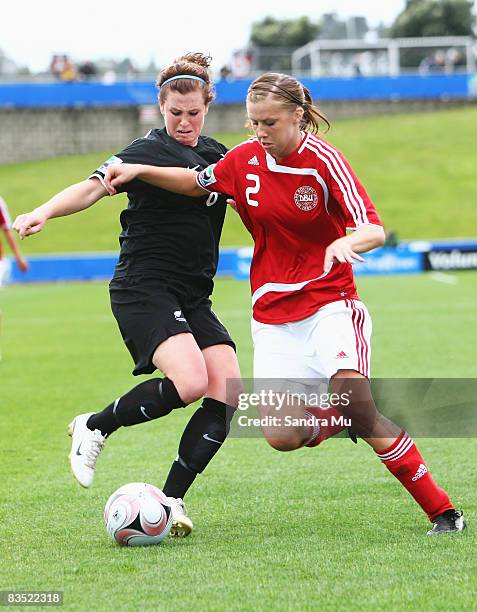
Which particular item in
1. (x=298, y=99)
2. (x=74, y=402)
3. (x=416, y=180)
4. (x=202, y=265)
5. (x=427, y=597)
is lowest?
(x=416, y=180)

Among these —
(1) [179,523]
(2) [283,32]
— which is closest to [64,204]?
(1) [179,523]

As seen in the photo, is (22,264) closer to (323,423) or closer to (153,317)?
(153,317)

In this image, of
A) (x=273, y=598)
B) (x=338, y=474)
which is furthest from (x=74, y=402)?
(x=273, y=598)

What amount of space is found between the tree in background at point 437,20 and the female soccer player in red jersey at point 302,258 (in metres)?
70.6

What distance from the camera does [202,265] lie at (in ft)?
18.5

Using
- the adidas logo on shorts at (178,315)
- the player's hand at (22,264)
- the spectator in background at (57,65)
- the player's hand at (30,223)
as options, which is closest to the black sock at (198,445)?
the adidas logo on shorts at (178,315)

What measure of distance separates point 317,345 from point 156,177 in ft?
3.68

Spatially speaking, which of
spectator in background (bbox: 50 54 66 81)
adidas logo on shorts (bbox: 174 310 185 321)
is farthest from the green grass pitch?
spectator in background (bbox: 50 54 66 81)

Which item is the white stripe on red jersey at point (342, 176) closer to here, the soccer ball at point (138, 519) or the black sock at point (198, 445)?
the black sock at point (198, 445)

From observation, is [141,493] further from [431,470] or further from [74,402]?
[74,402]

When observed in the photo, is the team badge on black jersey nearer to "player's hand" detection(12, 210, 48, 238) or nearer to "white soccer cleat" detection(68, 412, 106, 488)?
"player's hand" detection(12, 210, 48, 238)

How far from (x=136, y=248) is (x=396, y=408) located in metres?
3.75

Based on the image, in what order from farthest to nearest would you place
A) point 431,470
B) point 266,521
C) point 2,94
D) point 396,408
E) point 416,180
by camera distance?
point 2,94 → point 416,180 → point 396,408 → point 431,470 → point 266,521

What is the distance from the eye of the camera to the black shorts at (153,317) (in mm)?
5363
